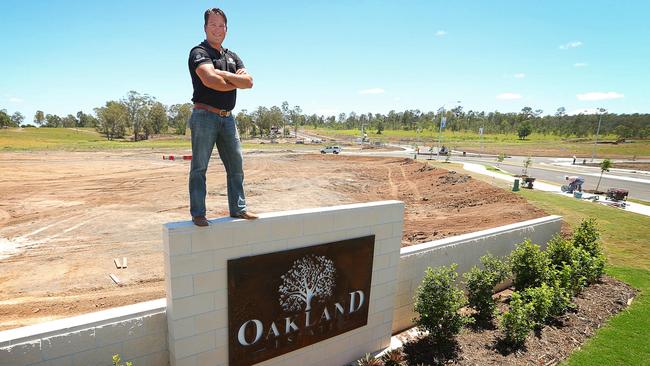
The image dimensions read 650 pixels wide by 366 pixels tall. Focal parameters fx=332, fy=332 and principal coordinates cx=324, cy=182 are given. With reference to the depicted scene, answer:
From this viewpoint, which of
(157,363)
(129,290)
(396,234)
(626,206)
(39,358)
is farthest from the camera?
(626,206)

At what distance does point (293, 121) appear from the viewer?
362 feet

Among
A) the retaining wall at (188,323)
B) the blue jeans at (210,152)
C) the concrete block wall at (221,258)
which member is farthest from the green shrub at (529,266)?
the blue jeans at (210,152)

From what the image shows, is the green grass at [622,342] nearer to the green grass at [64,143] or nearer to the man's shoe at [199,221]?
the man's shoe at [199,221]

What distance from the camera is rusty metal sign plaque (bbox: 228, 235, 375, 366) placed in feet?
14.1

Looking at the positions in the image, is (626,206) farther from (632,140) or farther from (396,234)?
(632,140)

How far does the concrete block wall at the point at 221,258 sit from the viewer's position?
375cm

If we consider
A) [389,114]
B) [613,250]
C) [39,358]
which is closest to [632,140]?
[389,114]

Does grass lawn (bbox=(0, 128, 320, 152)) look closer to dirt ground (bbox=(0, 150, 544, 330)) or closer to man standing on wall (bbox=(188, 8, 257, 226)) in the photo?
dirt ground (bbox=(0, 150, 544, 330))

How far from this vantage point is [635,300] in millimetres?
7527

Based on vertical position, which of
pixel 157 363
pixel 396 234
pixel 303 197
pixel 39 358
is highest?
pixel 396 234

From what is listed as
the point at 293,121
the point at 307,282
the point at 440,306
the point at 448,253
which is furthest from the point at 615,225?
the point at 293,121

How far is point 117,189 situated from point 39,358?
61.8ft

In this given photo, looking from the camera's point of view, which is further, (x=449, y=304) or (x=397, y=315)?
(x=397, y=315)

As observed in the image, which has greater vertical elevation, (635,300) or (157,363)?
(157,363)
